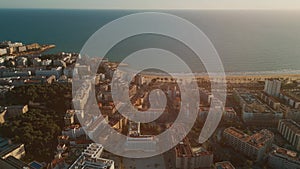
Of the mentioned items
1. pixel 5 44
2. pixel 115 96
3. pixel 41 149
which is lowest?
pixel 41 149

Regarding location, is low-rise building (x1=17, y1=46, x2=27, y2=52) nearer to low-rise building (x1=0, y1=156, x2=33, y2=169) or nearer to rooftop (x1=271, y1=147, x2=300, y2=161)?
low-rise building (x1=0, y1=156, x2=33, y2=169)

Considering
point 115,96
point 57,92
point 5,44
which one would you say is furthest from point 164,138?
point 5,44

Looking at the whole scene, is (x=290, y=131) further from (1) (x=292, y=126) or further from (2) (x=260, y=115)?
(2) (x=260, y=115)

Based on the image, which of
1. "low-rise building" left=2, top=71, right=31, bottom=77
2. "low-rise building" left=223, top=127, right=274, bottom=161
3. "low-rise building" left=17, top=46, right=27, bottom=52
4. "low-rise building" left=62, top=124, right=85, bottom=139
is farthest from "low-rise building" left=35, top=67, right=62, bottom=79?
"low-rise building" left=223, top=127, right=274, bottom=161

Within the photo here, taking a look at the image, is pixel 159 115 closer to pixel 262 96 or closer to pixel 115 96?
pixel 115 96

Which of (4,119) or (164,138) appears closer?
(164,138)

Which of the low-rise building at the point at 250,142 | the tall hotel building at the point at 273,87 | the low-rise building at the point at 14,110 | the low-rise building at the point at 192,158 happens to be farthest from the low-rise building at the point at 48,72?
the tall hotel building at the point at 273,87

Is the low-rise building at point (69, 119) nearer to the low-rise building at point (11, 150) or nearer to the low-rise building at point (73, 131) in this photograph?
the low-rise building at point (73, 131)
